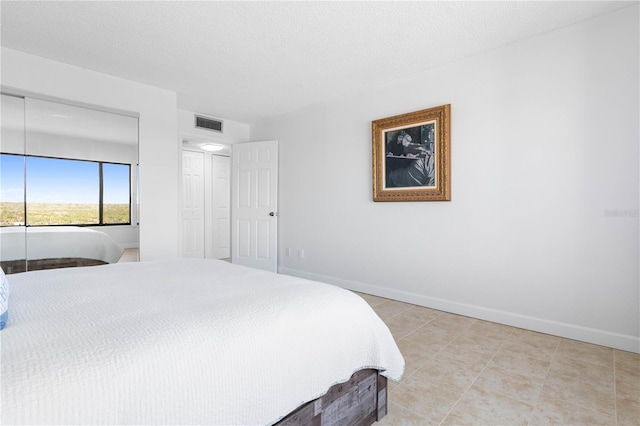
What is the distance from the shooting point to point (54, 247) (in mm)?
3285

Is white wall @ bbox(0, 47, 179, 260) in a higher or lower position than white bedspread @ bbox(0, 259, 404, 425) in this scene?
higher

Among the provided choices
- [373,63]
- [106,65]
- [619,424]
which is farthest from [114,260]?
[619,424]

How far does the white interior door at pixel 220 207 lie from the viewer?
6.45 meters

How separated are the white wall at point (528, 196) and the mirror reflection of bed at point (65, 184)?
2628 millimetres

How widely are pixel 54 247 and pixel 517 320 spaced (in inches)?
171

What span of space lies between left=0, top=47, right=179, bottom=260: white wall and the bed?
1.21 feet

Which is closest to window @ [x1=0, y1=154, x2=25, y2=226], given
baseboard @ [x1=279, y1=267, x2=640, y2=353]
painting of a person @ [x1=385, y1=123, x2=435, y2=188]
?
baseboard @ [x1=279, y1=267, x2=640, y2=353]

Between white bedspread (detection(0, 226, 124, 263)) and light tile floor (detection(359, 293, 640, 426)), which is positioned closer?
light tile floor (detection(359, 293, 640, 426))

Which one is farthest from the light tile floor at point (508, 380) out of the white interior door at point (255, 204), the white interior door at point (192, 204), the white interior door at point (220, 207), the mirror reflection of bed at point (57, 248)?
the white interior door at point (220, 207)

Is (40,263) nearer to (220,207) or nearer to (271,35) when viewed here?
(271,35)

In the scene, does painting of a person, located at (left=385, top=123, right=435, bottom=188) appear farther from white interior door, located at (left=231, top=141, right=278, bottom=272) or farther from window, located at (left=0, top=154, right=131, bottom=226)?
window, located at (left=0, top=154, right=131, bottom=226)

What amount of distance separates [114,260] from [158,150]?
1.32 metres

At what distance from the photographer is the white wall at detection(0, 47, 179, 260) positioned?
328 cm

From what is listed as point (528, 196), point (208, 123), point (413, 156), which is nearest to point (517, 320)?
point (528, 196)
